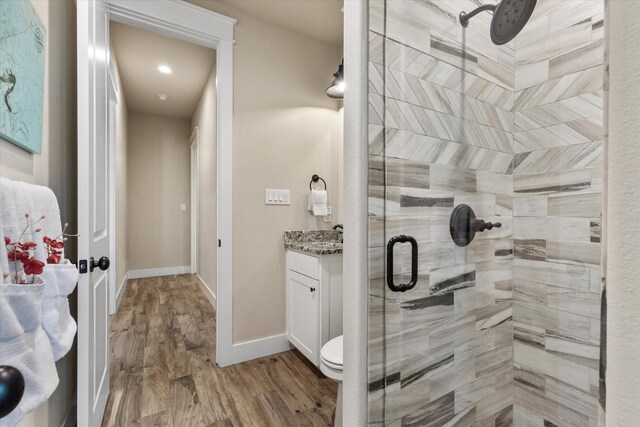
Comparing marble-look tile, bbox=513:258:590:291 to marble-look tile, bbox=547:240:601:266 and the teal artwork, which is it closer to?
marble-look tile, bbox=547:240:601:266

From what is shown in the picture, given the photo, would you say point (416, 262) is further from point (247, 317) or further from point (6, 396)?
point (247, 317)

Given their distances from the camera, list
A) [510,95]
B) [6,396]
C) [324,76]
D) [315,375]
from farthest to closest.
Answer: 1. [324,76]
2. [315,375]
3. [510,95]
4. [6,396]

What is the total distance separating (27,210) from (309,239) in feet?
6.12

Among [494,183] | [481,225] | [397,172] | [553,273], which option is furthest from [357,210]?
[553,273]

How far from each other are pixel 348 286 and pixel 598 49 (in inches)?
48.2

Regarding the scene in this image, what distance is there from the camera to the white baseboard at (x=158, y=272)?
4.69 metres

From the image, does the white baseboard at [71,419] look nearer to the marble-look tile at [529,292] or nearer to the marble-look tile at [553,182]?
the marble-look tile at [529,292]

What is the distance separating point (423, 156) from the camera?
1073 millimetres

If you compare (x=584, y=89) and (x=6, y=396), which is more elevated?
(x=584, y=89)

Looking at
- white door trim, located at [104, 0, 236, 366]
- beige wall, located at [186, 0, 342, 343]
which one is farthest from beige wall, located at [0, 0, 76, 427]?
beige wall, located at [186, 0, 342, 343]

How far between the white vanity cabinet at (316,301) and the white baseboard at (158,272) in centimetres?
349

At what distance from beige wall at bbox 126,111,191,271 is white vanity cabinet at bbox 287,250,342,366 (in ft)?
11.6

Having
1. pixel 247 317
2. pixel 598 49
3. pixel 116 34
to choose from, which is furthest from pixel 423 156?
pixel 116 34

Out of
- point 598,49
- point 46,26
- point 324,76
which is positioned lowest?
point 598,49
